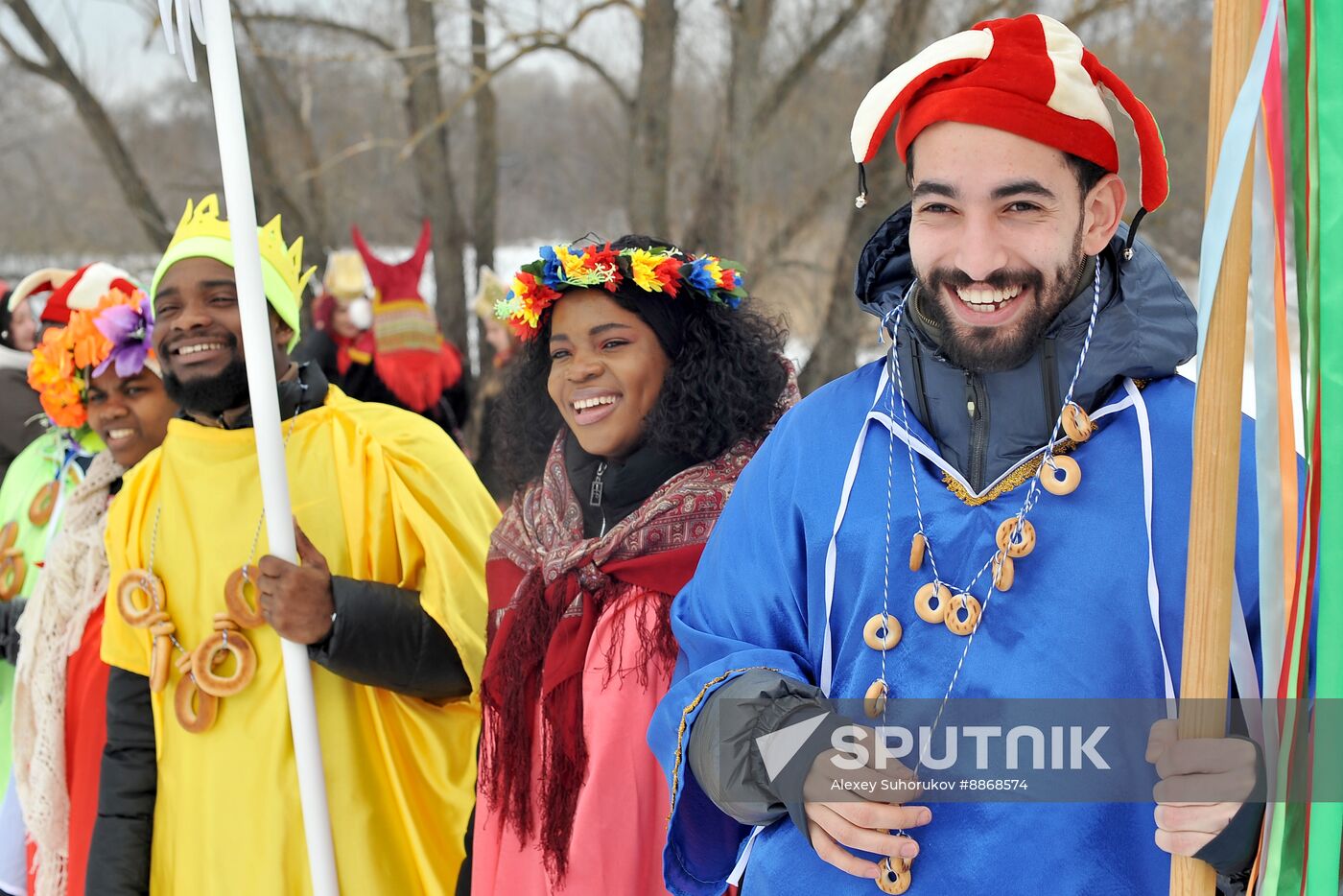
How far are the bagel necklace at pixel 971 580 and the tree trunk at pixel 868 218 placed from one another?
5.95 meters

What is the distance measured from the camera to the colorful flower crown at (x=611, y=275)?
8.57 feet

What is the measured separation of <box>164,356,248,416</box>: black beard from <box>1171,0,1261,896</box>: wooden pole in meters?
2.20

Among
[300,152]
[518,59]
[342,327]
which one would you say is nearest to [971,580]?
[342,327]

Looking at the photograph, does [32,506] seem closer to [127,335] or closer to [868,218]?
[127,335]

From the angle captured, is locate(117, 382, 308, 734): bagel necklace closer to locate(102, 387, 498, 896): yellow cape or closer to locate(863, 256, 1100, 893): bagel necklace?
locate(102, 387, 498, 896): yellow cape

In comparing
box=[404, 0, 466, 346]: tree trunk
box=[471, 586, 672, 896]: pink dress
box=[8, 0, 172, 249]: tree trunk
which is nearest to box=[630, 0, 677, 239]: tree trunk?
box=[404, 0, 466, 346]: tree trunk

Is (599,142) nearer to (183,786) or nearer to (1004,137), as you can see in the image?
(183,786)

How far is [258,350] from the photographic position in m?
2.49

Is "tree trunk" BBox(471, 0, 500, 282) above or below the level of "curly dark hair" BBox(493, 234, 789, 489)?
above

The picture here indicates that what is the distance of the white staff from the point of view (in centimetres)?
242

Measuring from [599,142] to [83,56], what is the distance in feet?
13.4

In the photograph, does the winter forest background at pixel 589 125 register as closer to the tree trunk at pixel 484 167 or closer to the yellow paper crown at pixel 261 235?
the tree trunk at pixel 484 167

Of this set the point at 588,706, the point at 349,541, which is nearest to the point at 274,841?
the point at 349,541

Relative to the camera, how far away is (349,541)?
2.99 m
